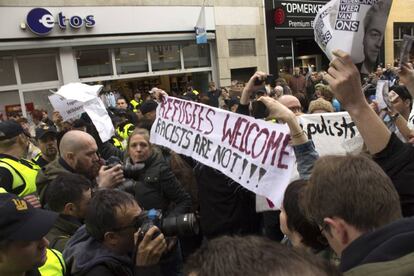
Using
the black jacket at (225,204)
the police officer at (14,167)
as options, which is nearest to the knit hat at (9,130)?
the police officer at (14,167)

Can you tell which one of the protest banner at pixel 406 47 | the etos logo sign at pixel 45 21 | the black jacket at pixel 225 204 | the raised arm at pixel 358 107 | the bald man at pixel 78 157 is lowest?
the black jacket at pixel 225 204

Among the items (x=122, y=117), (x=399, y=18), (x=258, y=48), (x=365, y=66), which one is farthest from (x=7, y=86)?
(x=399, y=18)

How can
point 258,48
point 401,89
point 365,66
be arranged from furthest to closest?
point 258,48, point 401,89, point 365,66

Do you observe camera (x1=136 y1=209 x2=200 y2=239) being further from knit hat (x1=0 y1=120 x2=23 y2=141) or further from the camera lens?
knit hat (x1=0 y1=120 x2=23 y2=141)

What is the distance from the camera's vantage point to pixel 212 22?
16.2 metres

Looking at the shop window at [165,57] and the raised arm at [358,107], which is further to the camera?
the shop window at [165,57]

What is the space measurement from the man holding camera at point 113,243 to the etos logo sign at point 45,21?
1174cm

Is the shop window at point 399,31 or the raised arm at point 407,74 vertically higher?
the shop window at point 399,31

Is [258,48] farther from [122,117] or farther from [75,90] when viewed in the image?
[75,90]

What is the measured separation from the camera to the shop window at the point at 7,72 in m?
12.5

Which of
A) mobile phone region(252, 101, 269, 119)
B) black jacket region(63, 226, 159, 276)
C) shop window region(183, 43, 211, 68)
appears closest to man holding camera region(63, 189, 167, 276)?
black jacket region(63, 226, 159, 276)

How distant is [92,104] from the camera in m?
5.49

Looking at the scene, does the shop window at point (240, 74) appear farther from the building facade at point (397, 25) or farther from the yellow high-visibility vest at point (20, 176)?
the yellow high-visibility vest at point (20, 176)

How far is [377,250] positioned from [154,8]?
14840mm
